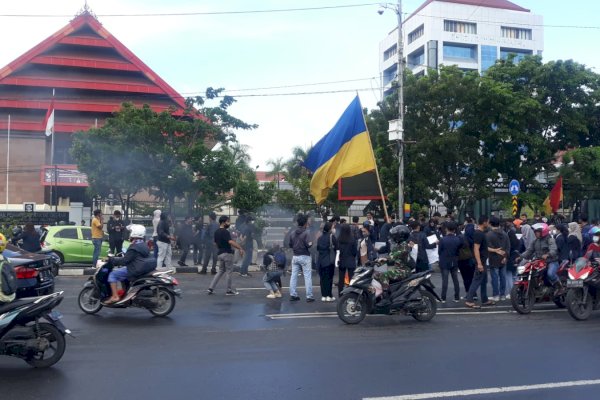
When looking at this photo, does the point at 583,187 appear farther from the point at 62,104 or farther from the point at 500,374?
the point at 62,104

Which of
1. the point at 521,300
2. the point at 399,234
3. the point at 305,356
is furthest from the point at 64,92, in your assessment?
the point at 305,356

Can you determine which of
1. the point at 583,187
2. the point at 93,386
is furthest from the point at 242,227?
the point at 583,187

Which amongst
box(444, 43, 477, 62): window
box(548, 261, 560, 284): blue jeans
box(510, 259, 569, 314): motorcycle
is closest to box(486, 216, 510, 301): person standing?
box(510, 259, 569, 314): motorcycle

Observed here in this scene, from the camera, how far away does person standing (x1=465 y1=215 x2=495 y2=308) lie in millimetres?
12172

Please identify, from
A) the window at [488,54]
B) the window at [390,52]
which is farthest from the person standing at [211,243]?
the window at [390,52]

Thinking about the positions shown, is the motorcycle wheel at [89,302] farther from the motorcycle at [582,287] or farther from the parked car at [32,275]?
the motorcycle at [582,287]

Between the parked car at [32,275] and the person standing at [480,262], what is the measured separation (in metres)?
7.37

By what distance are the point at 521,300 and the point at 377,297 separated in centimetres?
292

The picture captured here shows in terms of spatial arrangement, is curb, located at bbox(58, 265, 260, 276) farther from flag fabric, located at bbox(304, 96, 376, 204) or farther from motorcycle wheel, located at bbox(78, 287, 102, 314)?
motorcycle wheel, located at bbox(78, 287, 102, 314)

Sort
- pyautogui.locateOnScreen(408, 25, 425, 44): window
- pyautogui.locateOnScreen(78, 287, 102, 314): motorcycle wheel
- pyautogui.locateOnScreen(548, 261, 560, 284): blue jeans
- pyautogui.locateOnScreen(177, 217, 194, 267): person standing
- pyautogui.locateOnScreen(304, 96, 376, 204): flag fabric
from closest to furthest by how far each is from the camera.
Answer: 1. pyautogui.locateOnScreen(78, 287, 102, 314): motorcycle wheel
2. pyautogui.locateOnScreen(548, 261, 560, 284): blue jeans
3. pyautogui.locateOnScreen(304, 96, 376, 204): flag fabric
4. pyautogui.locateOnScreen(177, 217, 194, 267): person standing
5. pyautogui.locateOnScreen(408, 25, 425, 44): window

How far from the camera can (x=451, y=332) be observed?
32.0ft

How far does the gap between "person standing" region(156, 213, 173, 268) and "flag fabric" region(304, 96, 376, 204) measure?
398 cm

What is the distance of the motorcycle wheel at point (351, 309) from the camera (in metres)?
10.2

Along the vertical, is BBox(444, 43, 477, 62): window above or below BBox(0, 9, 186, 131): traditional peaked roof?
above
